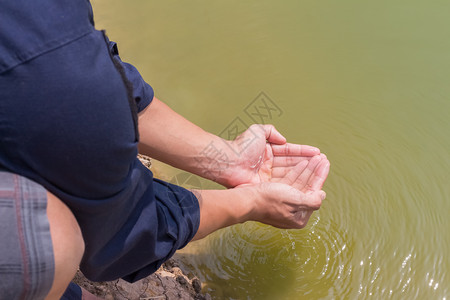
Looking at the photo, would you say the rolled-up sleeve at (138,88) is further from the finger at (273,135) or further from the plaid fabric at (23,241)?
the plaid fabric at (23,241)

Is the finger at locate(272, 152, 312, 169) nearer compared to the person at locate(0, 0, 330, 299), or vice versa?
the person at locate(0, 0, 330, 299)

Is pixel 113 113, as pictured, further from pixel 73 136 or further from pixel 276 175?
pixel 276 175

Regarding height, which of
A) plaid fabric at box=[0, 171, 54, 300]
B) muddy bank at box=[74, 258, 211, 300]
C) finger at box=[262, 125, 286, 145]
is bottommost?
muddy bank at box=[74, 258, 211, 300]

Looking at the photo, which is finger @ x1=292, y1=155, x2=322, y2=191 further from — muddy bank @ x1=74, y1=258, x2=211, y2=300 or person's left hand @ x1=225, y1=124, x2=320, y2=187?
muddy bank @ x1=74, y1=258, x2=211, y2=300

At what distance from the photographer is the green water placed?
5.98 ft

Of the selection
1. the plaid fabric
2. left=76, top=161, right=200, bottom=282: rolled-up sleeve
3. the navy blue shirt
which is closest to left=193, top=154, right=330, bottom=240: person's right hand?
left=76, top=161, right=200, bottom=282: rolled-up sleeve

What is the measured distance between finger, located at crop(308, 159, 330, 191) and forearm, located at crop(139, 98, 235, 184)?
11.8 inches

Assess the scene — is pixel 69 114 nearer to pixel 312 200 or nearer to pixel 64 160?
pixel 64 160

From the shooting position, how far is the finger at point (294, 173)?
1.90m

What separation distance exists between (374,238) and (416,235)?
15 cm

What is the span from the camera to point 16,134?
0.85 m

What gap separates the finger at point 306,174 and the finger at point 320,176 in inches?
0.7

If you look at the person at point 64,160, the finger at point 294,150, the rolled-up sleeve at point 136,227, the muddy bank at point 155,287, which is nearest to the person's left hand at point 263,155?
the finger at point 294,150

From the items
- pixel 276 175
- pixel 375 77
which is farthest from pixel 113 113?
pixel 375 77
